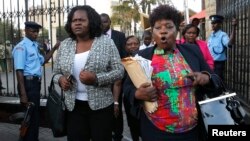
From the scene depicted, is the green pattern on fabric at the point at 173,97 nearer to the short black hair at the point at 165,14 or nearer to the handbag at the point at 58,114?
the short black hair at the point at 165,14

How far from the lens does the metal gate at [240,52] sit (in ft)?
19.6

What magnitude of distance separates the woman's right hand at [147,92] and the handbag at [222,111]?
0.99 feet

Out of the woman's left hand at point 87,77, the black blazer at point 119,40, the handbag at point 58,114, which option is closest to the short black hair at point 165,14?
the woman's left hand at point 87,77

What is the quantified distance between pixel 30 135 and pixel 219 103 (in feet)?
12.4

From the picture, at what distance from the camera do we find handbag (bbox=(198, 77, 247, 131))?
2350 millimetres

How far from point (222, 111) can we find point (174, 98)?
1.15ft

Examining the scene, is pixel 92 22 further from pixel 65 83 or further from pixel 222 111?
pixel 222 111

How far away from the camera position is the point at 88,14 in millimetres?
3613

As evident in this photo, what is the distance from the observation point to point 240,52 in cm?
661

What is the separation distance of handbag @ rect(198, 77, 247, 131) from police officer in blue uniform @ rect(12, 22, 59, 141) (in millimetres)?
3372

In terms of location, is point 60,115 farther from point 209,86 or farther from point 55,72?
point 209,86

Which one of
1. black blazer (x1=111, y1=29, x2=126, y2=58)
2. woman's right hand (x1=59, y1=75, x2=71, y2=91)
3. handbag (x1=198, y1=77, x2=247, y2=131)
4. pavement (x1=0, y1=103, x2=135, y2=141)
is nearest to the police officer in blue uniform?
pavement (x1=0, y1=103, x2=135, y2=141)

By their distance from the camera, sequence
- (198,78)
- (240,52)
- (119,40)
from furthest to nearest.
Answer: (240,52) → (119,40) → (198,78)

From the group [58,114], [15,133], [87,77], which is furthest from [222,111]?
[15,133]
